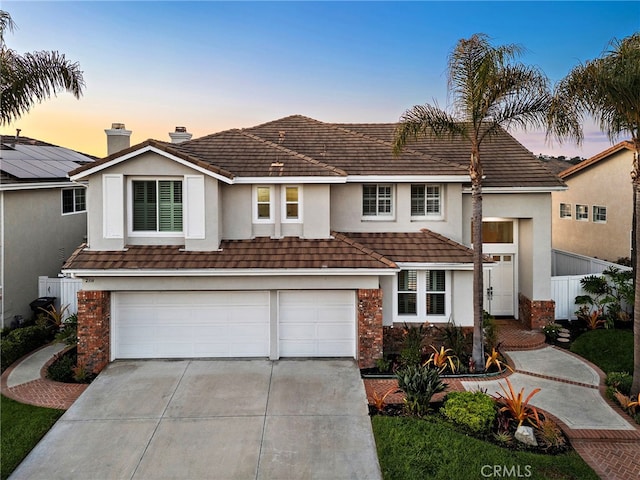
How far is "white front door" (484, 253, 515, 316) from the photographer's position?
49.1 feet

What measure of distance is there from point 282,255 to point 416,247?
159 inches

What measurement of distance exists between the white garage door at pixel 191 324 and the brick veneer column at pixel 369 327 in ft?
8.48

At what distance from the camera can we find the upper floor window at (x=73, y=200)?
668 inches

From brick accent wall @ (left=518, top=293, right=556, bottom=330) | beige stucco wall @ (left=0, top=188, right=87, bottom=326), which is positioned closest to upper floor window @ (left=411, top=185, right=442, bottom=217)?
brick accent wall @ (left=518, top=293, right=556, bottom=330)

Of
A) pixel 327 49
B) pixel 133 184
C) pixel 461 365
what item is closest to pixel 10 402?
pixel 133 184

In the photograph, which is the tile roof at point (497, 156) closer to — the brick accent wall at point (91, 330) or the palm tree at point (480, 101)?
the palm tree at point (480, 101)

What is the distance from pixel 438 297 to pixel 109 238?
9403 mm

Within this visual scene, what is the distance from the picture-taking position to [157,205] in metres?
11.7

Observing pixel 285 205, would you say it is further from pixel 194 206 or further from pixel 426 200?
pixel 426 200

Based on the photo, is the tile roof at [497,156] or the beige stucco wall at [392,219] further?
the tile roof at [497,156]

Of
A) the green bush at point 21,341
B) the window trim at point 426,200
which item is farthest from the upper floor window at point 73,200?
the window trim at point 426,200

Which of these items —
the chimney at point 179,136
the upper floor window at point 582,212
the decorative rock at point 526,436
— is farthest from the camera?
the upper floor window at point 582,212

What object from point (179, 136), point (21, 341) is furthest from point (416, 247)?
point (21, 341)

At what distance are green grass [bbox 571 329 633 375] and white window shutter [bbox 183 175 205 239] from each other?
36.7ft
